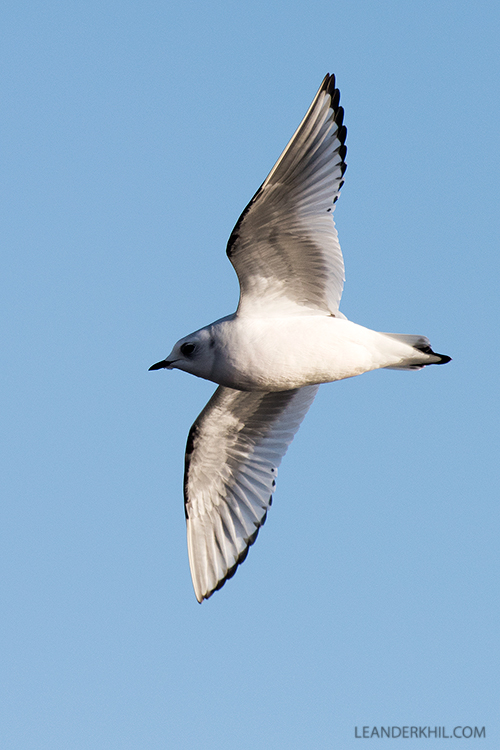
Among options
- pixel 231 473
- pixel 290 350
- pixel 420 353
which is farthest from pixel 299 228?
pixel 231 473

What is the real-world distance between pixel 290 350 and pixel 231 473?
245 centimetres

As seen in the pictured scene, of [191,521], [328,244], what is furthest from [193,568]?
[328,244]

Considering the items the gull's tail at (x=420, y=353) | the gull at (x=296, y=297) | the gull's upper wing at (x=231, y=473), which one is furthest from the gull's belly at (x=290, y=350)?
the gull's upper wing at (x=231, y=473)

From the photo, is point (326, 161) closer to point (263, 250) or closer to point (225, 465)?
point (263, 250)

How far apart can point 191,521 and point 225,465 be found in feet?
2.35

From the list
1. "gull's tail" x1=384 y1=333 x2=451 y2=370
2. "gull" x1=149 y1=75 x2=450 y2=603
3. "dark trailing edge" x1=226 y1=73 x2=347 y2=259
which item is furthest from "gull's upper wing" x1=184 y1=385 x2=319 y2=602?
"dark trailing edge" x1=226 y1=73 x2=347 y2=259

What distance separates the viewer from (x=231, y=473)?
10.3m

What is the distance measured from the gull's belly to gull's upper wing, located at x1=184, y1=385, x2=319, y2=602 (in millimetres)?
1581

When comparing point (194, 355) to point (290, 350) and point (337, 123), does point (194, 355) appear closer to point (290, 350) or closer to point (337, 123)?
point (290, 350)

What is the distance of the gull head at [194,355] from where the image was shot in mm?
8406

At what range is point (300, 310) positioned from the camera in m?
8.62

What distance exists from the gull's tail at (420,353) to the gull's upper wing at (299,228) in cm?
70

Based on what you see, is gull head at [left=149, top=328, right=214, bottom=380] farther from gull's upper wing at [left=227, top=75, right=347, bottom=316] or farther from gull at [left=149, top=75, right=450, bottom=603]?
gull's upper wing at [left=227, top=75, right=347, bottom=316]

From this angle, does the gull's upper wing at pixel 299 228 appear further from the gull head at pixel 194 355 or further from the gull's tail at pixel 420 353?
the gull's tail at pixel 420 353
